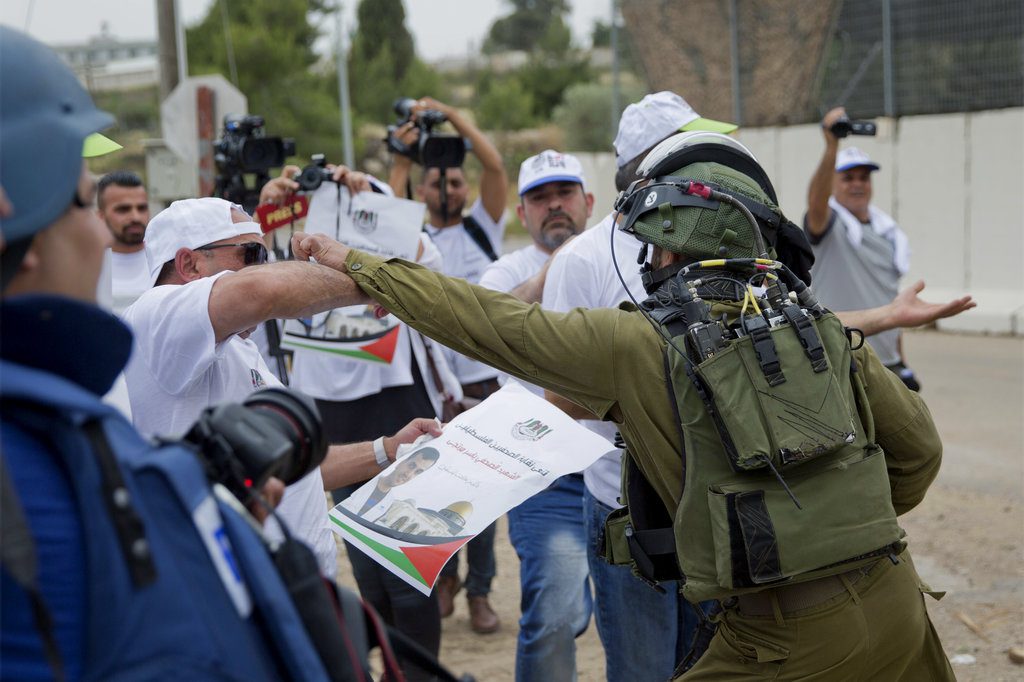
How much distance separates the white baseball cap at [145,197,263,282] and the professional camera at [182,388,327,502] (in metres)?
1.33

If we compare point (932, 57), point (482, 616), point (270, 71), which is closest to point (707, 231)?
point (482, 616)

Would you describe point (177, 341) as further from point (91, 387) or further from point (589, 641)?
point (589, 641)

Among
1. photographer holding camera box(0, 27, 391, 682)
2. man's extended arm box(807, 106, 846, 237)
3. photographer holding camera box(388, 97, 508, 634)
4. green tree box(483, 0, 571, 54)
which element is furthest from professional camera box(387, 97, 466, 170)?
green tree box(483, 0, 571, 54)

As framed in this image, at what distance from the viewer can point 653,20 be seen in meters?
19.7

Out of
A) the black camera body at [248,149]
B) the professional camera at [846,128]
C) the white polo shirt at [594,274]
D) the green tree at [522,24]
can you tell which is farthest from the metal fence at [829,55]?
the green tree at [522,24]

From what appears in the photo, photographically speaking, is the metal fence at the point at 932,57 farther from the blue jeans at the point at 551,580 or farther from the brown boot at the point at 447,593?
the blue jeans at the point at 551,580

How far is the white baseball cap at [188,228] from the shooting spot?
2943mm

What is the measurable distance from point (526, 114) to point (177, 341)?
38768 mm

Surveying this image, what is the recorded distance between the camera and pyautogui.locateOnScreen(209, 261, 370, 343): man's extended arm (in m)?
2.52

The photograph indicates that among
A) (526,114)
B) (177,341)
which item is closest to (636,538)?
(177,341)

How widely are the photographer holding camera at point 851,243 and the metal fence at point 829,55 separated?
940cm

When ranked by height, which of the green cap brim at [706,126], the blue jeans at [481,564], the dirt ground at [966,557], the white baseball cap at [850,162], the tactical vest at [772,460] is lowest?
the dirt ground at [966,557]

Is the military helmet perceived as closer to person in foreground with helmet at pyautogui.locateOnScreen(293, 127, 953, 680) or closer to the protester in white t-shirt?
person in foreground with helmet at pyautogui.locateOnScreen(293, 127, 953, 680)

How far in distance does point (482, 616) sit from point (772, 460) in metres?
3.43
